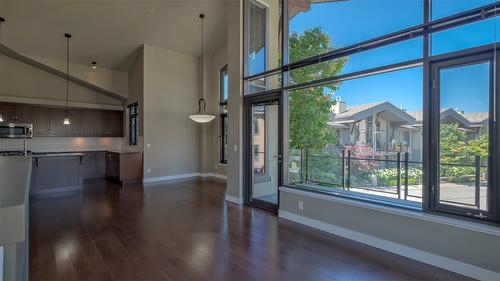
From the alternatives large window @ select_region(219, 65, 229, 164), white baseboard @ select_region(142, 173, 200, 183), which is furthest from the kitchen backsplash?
large window @ select_region(219, 65, 229, 164)

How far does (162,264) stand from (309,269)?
1496mm

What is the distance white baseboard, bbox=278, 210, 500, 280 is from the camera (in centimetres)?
247

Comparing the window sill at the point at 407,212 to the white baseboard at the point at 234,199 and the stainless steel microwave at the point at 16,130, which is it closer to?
the white baseboard at the point at 234,199

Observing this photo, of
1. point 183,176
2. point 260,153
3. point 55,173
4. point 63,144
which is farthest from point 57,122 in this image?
point 260,153

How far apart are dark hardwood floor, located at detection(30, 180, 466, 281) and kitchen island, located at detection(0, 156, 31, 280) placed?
1895 mm

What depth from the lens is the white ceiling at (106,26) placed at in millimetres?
5668

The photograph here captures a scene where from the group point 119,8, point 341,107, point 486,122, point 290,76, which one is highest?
point 119,8

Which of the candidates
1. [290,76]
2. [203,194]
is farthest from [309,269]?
[203,194]

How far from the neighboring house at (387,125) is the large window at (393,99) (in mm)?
13

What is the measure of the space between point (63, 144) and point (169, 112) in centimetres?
360

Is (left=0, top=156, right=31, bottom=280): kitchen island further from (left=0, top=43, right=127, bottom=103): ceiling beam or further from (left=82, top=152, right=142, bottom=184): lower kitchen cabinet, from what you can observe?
(left=0, top=43, right=127, bottom=103): ceiling beam

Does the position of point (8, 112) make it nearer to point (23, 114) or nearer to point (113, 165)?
point (23, 114)

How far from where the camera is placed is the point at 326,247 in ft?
10.4

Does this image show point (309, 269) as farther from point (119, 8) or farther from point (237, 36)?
point (119, 8)
